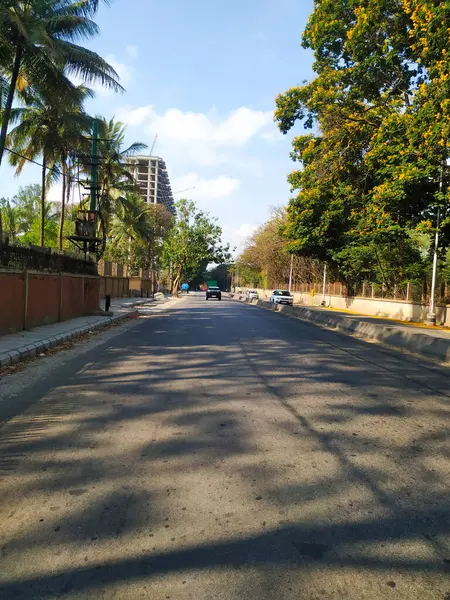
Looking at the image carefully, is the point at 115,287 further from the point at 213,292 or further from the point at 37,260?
the point at 37,260

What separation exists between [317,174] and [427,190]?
6755mm

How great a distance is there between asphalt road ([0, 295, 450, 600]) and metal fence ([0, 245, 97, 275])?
6.35 m

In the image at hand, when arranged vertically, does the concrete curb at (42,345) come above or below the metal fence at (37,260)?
below

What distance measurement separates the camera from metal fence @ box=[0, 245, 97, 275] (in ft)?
43.2

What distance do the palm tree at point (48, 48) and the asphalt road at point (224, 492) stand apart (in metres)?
12.7

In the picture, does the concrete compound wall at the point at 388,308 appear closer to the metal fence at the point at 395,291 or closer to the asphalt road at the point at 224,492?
the metal fence at the point at 395,291

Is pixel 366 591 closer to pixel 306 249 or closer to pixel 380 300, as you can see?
pixel 380 300

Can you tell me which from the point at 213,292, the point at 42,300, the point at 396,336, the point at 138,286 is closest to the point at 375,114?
the point at 396,336

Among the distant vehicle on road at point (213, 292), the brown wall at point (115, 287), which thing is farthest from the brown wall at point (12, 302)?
the distant vehicle on road at point (213, 292)

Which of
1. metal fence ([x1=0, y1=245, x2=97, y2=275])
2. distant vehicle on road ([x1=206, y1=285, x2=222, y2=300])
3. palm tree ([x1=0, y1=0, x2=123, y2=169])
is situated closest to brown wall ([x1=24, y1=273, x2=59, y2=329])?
metal fence ([x1=0, y1=245, x2=97, y2=275])

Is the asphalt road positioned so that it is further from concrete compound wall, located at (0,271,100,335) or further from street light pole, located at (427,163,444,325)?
street light pole, located at (427,163,444,325)

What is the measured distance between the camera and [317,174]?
2559 centimetres

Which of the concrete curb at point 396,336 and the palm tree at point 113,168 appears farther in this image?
the palm tree at point 113,168

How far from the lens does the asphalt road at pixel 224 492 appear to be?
111 inches
